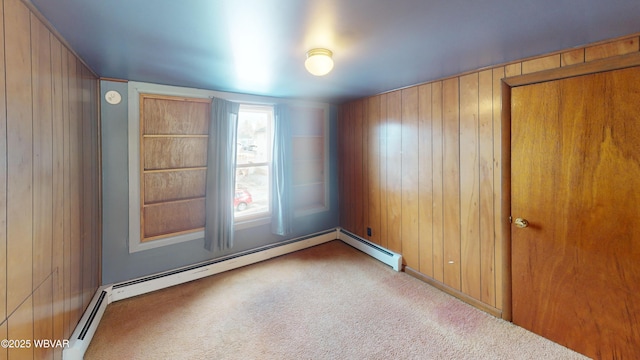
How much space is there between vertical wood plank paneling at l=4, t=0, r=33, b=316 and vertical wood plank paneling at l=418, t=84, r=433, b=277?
9.48 feet

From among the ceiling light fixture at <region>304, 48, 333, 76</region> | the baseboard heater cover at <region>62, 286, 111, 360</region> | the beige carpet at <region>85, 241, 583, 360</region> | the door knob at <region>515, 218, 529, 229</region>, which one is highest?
the ceiling light fixture at <region>304, 48, 333, 76</region>

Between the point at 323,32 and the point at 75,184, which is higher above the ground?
the point at 323,32

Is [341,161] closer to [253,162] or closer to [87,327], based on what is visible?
[253,162]

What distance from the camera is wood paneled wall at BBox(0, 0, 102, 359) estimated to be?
42.8 inches

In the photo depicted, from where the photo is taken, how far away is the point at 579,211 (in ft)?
5.79

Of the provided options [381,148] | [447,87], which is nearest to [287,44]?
[447,87]

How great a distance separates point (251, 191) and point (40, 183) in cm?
219

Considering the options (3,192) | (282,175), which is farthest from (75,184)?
(282,175)

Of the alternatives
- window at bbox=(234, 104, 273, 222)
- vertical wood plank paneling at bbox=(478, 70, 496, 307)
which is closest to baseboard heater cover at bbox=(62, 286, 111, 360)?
window at bbox=(234, 104, 273, 222)

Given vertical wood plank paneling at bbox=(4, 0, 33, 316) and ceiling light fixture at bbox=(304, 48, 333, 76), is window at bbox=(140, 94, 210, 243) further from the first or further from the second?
ceiling light fixture at bbox=(304, 48, 333, 76)

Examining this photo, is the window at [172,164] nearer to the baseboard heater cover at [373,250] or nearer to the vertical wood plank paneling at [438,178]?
the baseboard heater cover at [373,250]

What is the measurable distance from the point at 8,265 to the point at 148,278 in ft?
5.70

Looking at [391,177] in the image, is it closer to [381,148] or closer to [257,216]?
[381,148]

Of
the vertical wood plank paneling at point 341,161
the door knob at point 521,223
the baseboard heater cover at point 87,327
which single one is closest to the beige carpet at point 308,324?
the baseboard heater cover at point 87,327
